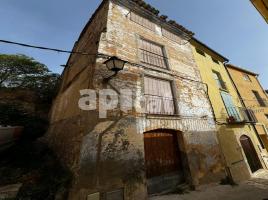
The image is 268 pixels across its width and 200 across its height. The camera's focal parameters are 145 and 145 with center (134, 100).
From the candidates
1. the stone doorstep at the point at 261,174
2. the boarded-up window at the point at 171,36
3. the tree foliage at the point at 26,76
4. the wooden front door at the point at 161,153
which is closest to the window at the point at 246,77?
the stone doorstep at the point at 261,174

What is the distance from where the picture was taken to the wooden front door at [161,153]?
5.49 metres

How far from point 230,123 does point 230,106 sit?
7.14 ft

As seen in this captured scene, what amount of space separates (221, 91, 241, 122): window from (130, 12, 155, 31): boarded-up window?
6.81 meters

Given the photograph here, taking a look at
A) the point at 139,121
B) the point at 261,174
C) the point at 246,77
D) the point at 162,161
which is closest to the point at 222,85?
the point at 261,174

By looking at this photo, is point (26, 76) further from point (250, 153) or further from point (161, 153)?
point (250, 153)

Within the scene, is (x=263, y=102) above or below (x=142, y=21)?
below

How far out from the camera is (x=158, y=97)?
6652mm

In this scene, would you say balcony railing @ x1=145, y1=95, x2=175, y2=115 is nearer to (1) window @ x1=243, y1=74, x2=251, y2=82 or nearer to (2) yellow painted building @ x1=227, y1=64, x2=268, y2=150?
(2) yellow painted building @ x1=227, y1=64, x2=268, y2=150

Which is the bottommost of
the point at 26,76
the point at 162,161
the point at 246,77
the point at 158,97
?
the point at 162,161

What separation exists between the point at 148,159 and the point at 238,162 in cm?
571

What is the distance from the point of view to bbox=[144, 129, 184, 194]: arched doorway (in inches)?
212

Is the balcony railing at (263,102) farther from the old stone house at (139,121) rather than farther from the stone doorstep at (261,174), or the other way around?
the old stone house at (139,121)

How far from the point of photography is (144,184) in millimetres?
4645

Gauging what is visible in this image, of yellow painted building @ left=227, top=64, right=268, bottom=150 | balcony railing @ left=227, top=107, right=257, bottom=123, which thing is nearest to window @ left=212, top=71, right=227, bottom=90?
balcony railing @ left=227, top=107, right=257, bottom=123
